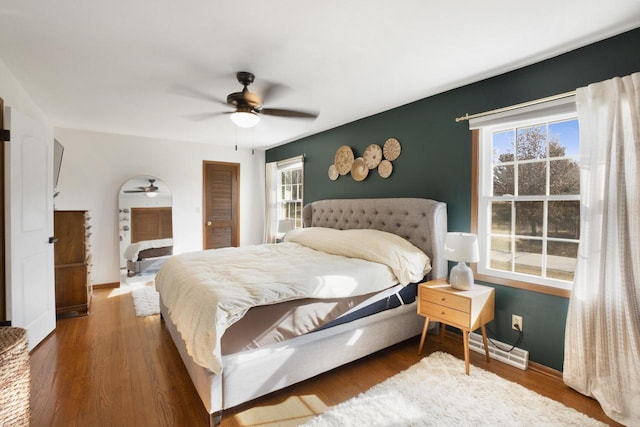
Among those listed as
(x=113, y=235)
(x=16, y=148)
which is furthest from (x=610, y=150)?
(x=113, y=235)

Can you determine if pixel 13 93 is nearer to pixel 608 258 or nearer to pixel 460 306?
pixel 460 306

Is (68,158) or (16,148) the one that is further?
(68,158)

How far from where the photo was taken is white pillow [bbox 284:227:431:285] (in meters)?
2.58

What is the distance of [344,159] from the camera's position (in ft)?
13.4

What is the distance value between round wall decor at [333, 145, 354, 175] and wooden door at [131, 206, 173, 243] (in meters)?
3.05

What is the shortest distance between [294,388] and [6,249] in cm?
249

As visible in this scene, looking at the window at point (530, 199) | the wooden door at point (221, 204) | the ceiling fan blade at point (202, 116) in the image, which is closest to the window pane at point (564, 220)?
the window at point (530, 199)

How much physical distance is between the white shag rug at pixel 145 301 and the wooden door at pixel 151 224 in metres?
0.86

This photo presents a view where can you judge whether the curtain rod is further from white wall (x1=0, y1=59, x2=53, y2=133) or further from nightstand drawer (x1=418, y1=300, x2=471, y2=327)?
white wall (x1=0, y1=59, x2=53, y2=133)

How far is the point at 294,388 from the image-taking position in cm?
206

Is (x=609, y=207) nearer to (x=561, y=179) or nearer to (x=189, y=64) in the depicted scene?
(x=561, y=179)

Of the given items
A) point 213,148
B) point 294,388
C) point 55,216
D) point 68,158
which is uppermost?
point 213,148

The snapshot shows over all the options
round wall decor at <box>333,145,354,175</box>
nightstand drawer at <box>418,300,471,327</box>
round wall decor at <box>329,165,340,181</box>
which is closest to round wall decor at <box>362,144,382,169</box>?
round wall decor at <box>333,145,354,175</box>

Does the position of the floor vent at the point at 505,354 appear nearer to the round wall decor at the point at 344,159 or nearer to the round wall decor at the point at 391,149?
the round wall decor at the point at 391,149
